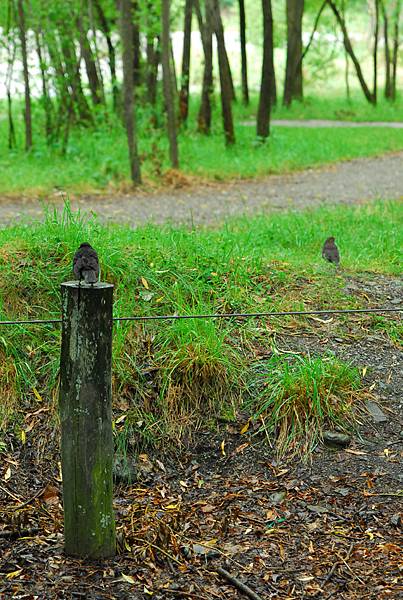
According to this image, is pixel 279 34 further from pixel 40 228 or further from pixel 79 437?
pixel 79 437

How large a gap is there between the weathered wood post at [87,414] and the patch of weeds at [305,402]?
130cm

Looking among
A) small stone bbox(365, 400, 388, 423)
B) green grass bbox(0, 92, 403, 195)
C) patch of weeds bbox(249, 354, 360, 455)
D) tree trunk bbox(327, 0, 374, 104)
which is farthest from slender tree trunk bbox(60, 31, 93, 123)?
tree trunk bbox(327, 0, 374, 104)

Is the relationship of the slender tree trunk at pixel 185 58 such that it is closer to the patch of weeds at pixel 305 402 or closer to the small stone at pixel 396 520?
the patch of weeds at pixel 305 402

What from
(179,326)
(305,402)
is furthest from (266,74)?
(305,402)

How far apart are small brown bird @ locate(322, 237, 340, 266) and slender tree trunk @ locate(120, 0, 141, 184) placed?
18.6 ft

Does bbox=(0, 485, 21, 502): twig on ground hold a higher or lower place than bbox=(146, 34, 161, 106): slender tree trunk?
lower

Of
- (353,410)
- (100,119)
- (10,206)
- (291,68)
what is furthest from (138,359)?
(291,68)

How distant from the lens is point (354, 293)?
18.7 ft

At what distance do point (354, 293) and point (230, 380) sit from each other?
4.74 feet

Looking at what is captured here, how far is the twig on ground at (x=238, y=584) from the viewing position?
3428 millimetres

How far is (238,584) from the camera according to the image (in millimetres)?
3490

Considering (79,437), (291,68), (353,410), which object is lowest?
(353,410)

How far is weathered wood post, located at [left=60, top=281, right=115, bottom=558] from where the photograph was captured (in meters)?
3.27

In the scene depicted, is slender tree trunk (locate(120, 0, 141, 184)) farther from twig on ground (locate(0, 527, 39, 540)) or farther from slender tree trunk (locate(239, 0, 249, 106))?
slender tree trunk (locate(239, 0, 249, 106))
